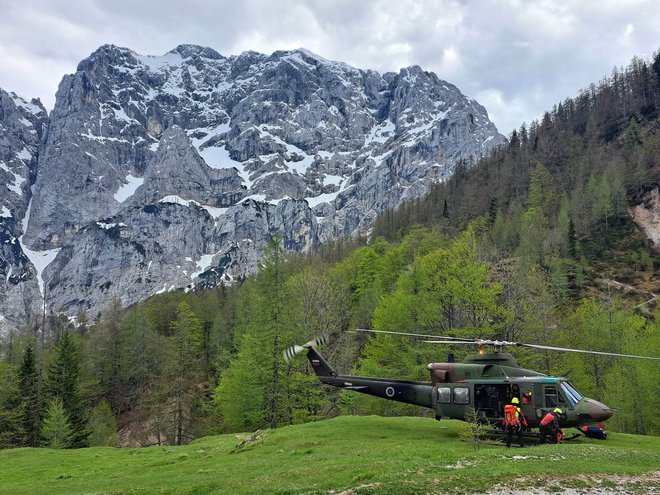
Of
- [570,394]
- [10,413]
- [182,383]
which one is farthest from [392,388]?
[10,413]

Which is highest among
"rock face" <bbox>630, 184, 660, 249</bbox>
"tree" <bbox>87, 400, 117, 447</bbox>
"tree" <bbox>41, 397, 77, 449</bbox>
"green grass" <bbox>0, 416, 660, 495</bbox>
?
"rock face" <bbox>630, 184, 660, 249</bbox>

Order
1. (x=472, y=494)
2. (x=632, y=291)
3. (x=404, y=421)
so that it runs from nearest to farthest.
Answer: (x=472, y=494)
(x=404, y=421)
(x=632, y=291)

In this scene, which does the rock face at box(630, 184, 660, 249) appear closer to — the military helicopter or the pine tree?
the military helicopter

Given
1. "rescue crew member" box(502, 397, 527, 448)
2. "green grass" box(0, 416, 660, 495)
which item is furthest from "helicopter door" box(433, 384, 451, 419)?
"rescue crew member" box(502, 397, 527, 448)

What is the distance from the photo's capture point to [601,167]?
297ft

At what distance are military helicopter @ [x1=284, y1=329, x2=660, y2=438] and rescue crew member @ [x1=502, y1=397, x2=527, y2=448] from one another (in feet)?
2.62

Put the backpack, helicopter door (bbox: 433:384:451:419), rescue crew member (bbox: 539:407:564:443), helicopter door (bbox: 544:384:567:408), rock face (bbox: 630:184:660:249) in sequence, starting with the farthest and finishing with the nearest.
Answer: rock face (bbox: 630:184:660:249) < helicopter door (bbox: 433:384:451:419) < helicopter door (bbox: 544:384:567:408) < rescue crew member (bbox: 539:407:564:443) < the backpack

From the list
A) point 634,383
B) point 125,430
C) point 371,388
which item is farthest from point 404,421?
point 125,430

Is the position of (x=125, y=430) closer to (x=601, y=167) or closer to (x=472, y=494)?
(x=472, y=494)

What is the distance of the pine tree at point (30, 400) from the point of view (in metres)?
38.9

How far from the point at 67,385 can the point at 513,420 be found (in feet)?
145

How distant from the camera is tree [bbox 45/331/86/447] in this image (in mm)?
42125

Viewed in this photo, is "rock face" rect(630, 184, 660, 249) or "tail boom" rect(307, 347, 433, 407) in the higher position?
"rock face" rect(630, 184, 660, 249)

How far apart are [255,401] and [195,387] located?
79.7 feet
